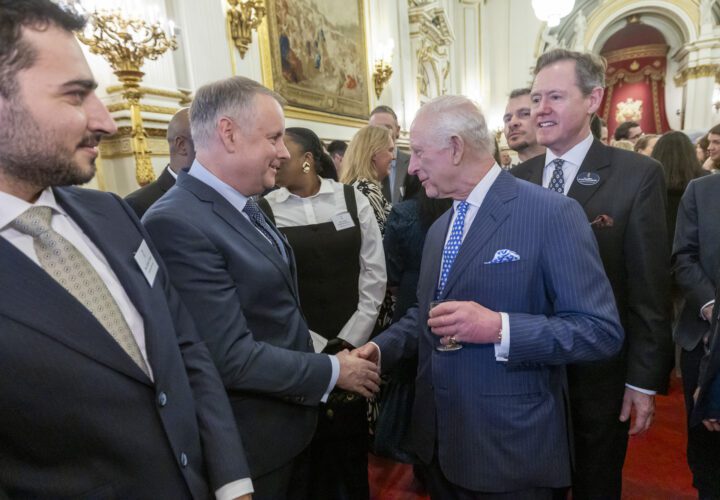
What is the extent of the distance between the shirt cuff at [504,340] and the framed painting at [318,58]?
4322 millimetres

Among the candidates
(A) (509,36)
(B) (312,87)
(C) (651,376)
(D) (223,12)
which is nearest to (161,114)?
(D) (223,12)

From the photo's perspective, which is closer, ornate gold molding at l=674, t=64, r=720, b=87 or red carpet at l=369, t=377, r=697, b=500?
red carpet at l=369, t=377, r=697, b=500

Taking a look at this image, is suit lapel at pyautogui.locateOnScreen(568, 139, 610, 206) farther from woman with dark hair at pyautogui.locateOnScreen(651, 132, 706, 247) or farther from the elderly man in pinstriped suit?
woman with dark hair at pyautogui.locateOnScreen(651, 132, 706, 247)

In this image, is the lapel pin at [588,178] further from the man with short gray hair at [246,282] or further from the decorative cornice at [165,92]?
the decorative cornice at [165,92]

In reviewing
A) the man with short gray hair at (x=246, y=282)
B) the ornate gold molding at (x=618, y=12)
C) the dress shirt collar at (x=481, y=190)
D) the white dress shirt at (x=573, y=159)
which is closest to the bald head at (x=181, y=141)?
the man with short gray hair at (x=246, y=282)

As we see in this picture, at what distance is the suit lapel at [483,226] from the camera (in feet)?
4.17

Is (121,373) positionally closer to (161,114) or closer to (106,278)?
(106,278)

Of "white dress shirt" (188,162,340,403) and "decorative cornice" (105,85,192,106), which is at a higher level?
"decorative cornice" (105,85,192,106)

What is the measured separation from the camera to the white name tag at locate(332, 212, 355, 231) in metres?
2.12

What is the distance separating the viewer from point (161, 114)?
335 cm

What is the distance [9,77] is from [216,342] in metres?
0.73

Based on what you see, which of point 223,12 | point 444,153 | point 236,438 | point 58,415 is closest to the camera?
point 58,415

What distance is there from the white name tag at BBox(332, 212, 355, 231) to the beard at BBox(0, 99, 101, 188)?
4.37 feet

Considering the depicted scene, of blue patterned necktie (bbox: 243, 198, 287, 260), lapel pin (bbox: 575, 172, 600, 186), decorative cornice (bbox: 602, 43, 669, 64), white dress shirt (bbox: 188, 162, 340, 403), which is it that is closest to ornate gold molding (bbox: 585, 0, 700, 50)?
decorative cornice (bbox: 602, 43, 669, 64)
